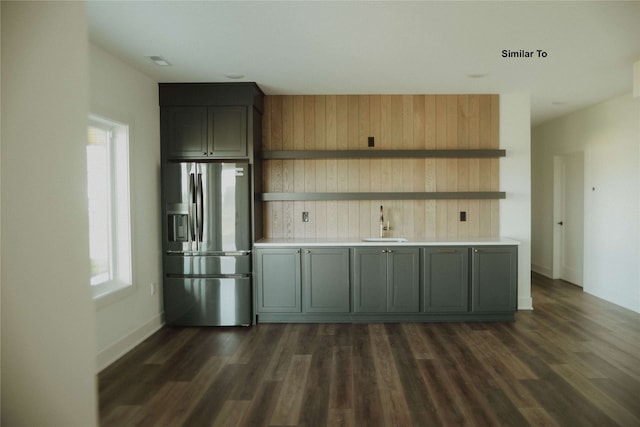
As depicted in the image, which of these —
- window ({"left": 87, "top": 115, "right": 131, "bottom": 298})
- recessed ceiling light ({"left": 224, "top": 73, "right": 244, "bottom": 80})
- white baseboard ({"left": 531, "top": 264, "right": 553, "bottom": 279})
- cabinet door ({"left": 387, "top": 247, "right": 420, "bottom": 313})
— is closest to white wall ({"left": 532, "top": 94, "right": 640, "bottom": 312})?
white baseboard ({"left": 531, "top": 264, "right": 553, "bottom": 279})

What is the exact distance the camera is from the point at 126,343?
3619 mm

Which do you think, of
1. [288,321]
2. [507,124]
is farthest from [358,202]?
[507,124]

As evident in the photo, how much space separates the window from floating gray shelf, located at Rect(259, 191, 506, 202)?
1.48 m

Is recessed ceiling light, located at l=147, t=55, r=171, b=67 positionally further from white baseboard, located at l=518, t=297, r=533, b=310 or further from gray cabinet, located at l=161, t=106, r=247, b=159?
white baseboard, located at l=518, t=297, r=533, b=310

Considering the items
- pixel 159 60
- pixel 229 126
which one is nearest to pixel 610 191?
pixel 229 126

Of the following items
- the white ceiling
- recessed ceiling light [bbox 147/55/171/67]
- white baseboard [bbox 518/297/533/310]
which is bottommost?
white baseboard [bbox 518/297/533/310]

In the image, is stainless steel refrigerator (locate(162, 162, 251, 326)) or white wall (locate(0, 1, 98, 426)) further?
stainless steel refrigerator (locate(162, 162, 251, 326))

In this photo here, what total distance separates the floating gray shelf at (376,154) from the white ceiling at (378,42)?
2.26 ft

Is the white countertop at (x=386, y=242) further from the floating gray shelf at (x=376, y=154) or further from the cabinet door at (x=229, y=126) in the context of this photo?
the cabinet door at (x=229, y=126)

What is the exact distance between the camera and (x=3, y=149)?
2.54 feet

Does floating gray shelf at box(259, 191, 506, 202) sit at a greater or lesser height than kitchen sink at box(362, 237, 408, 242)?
greater

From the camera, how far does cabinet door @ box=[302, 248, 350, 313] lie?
4.32 meters

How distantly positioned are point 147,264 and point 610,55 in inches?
182

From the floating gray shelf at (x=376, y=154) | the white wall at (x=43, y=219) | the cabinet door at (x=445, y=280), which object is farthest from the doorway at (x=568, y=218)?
the white wall at (x=43, y=219)
